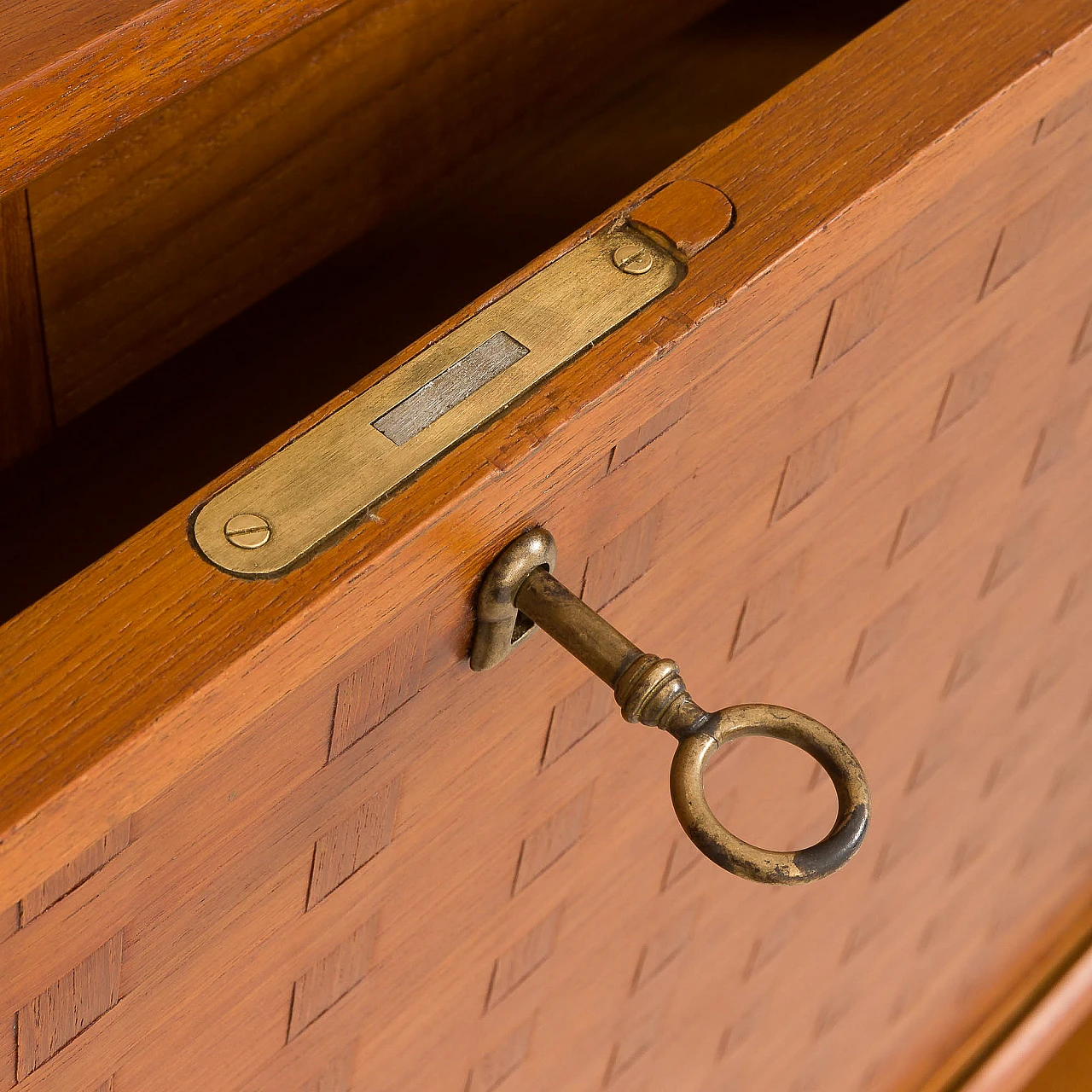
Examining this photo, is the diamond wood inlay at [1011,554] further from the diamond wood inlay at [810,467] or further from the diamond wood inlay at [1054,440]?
the diamond wood inlay at [810,467]

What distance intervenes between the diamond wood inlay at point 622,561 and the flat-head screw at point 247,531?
4.3 inches

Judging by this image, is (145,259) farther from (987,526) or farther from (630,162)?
(987,526)

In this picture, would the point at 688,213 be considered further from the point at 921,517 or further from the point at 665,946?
the point at 665,946

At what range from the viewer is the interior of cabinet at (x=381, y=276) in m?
0.53

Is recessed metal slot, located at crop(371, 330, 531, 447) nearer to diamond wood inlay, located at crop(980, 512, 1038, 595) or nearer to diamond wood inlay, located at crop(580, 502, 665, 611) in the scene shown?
diamond wood inlay, located at crop(580, 502, 665, 611)

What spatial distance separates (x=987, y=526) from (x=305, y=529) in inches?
17.6

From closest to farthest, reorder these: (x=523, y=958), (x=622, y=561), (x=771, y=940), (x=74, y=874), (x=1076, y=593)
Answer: (x=74, y=874) → (x=622, y=561) → (x=523, y=958) → (x=771, y=940) → (x=1076, y=593)

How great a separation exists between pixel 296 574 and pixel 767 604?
266mm

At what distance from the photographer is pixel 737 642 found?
1.74 feet

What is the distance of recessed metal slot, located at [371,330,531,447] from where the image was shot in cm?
33

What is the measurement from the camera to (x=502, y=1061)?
1.86 feet

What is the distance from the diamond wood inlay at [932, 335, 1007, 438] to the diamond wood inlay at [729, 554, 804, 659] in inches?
3.1

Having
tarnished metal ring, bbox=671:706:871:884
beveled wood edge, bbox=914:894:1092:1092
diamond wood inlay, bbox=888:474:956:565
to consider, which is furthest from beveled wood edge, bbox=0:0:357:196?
beveled wood edge, bbox=914:894:1092:1092

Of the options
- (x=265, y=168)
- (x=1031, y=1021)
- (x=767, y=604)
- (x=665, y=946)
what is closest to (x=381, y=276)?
(x=265, y=168)
